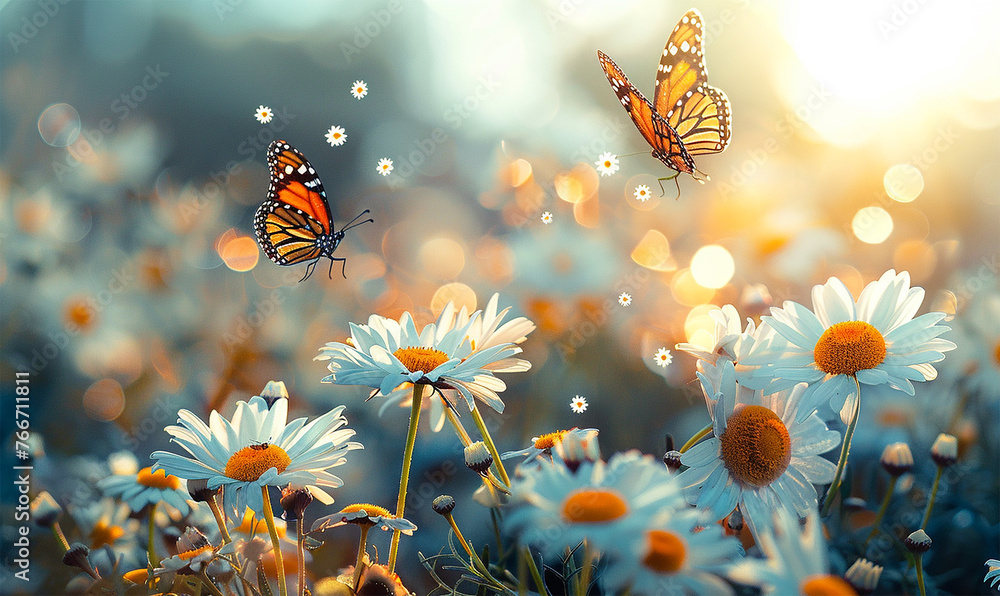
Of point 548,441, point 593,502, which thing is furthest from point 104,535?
point 593,502

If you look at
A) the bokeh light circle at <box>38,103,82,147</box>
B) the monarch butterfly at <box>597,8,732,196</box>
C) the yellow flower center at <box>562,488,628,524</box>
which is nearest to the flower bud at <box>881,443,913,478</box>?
the monarch butterfly at <box>597,8,732,196</box>

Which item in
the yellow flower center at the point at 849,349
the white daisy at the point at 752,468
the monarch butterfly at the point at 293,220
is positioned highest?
the monarch butterfly at the point at 293,220

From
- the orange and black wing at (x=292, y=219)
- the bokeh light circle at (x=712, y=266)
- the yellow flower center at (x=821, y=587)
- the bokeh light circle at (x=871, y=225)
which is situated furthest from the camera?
the bokeh light circle at (x=871, y=225)

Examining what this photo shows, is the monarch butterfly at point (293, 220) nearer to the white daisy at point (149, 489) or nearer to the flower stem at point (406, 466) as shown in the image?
the white daisy at point (149, 489)

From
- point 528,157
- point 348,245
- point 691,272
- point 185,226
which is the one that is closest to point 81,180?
point 185,226

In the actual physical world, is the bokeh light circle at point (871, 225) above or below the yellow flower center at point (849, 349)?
above

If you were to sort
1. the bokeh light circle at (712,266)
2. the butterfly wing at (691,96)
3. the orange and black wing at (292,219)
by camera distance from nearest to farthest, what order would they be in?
1. the butterfly wing at (691,96)
2. the orange and black wing at (292,219)
3. the bokeh light circle at (712,266)

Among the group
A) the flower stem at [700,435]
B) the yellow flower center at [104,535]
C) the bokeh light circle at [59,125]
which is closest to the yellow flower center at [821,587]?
the flower stem at [700,435]

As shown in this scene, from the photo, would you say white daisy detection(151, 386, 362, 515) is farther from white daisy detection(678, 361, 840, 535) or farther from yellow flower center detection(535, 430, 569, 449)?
white daisy detection(678, 361, 840, 535)
